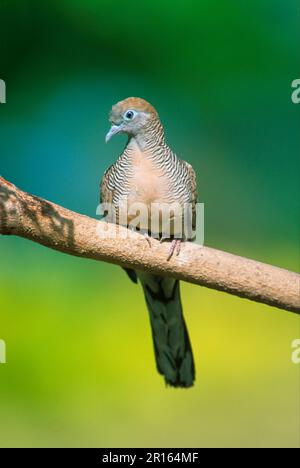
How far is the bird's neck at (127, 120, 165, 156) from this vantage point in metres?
1.99

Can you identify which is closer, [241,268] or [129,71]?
[241,268]

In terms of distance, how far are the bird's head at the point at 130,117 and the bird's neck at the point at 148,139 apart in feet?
0.04

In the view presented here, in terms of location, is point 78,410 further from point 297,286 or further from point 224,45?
point 224,45

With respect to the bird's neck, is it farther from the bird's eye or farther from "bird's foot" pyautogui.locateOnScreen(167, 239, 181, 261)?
"bird's foot" pyautogui.locateOnScreen(167, 239, 181, 261)

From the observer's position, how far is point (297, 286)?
165cm

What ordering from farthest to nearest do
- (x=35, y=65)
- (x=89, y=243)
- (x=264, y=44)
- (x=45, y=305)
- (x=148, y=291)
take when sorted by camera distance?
1. (x=264, y=44)
2. (x=35, y=65)
3. (x=45, y=305)
4. (x=148, y=291)
5. (x=89, y=243)

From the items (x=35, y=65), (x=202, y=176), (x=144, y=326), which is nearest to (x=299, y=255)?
(x=202, y=176)

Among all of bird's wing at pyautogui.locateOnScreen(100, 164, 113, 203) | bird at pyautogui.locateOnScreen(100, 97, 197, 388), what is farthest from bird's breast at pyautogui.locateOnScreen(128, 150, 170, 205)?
bird's wing at pyautogui.locateOnScreen(100, 164, 113, 203)

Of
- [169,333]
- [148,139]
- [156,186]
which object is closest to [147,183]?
[156,186]

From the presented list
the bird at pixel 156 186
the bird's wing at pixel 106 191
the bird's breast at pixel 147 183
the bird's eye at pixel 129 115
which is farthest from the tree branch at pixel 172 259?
the bird's eye at pixel 129 115

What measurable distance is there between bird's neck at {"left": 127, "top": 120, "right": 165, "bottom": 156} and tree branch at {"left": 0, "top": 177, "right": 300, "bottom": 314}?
427mm

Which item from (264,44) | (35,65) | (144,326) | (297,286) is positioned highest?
(264,44)

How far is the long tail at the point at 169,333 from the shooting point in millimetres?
2148

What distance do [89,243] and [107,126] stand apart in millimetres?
1014
